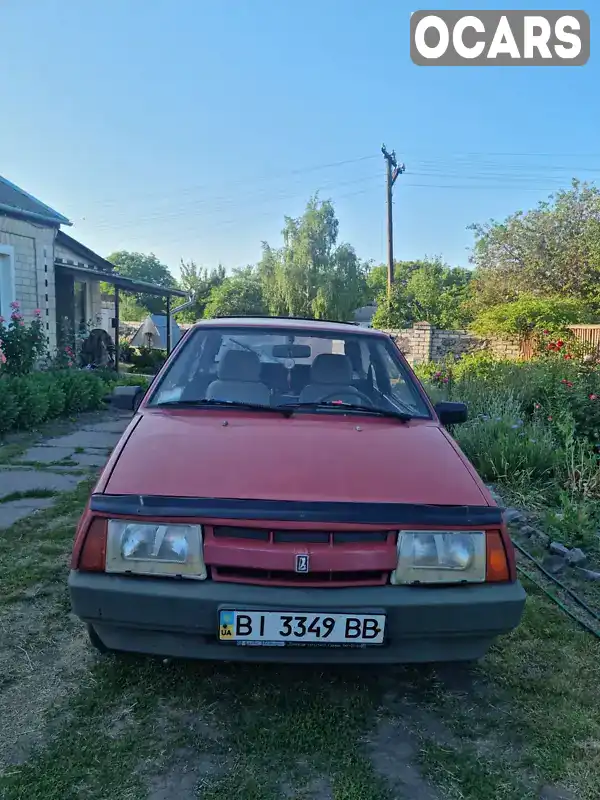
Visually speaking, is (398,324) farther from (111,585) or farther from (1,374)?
(111,585)

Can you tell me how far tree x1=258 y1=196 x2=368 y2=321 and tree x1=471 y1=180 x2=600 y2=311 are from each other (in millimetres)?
11953

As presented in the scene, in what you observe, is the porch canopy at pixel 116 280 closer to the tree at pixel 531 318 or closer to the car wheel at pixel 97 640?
the tree at pixel 531 318

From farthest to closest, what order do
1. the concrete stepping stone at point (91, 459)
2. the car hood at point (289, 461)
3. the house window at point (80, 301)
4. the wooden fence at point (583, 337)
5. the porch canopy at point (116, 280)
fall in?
the house window at point (80, 301) < the porch canopy at point (116, 280) < the wooden fence at point (583, 337) < the concrete stepping stone at point (91, 459) < the car hood at point (289, 461)

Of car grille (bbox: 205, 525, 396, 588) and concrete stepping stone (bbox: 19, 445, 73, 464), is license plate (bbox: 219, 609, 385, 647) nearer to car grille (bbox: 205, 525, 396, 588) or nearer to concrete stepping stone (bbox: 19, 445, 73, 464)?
car grille (bbox: 205, 525, 396, 588)

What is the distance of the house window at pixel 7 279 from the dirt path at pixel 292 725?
9202 mm

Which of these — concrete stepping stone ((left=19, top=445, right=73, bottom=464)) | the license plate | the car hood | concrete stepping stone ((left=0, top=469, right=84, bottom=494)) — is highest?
the car hood

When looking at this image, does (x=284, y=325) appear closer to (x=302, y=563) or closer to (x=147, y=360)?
(x=302, y=563)

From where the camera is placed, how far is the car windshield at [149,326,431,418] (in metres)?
2.99

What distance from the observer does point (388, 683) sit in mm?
2408

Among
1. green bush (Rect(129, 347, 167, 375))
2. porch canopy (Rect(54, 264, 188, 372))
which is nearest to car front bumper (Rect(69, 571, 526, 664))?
porch canopy (Rect(54, 264, 188, 372))

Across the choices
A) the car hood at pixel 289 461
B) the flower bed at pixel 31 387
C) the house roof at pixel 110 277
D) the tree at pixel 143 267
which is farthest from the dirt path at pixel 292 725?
the tree at pixel 143 267

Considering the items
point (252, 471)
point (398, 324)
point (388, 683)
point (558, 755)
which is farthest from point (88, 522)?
point (398, 324)

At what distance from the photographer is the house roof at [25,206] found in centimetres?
1052

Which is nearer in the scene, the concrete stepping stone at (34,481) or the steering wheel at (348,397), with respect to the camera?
the steering wheel at (348,397)
